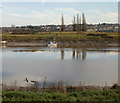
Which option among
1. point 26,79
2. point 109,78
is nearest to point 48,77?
point 26,79

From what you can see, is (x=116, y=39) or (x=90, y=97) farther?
(x=116, y=39)

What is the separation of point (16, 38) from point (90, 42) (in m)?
15.6

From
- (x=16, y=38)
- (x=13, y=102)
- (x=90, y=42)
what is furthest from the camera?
(x=16, y=38)

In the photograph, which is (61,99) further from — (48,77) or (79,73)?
(79,73)

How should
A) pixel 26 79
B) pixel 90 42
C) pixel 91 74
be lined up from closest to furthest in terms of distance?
1. pixel 26 79
2. pixel 91 74
3. pixel 90 42

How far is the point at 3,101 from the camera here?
6453mm

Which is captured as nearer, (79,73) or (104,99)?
(104,99)

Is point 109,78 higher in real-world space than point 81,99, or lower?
lower

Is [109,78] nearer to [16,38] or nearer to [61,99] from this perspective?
[61,99]

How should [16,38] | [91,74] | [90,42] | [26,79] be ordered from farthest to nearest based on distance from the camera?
[16,38] → [90,42] → [91,74] → [26,79]

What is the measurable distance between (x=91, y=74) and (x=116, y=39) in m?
33.3

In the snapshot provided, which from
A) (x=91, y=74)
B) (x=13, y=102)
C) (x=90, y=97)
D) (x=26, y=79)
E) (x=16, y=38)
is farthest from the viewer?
(x=16, y=38)

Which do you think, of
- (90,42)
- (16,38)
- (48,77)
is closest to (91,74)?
(48,77)

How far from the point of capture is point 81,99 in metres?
6.55
